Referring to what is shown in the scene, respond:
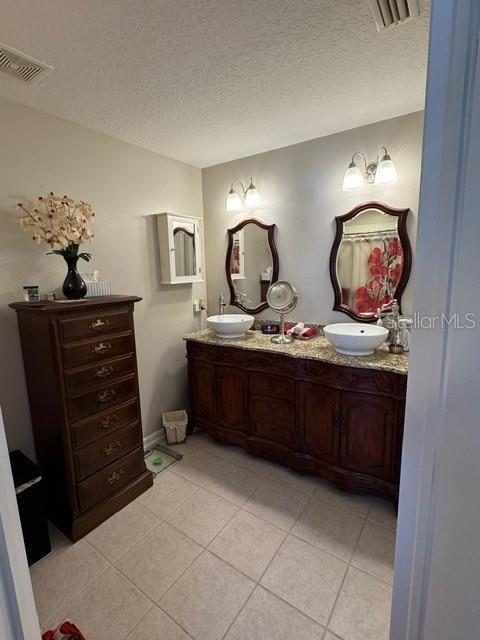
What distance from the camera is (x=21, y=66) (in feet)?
4.58

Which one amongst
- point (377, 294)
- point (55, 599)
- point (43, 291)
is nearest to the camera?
point (55, 599)

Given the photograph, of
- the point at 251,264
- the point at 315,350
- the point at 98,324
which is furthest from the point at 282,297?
the point at 98,324

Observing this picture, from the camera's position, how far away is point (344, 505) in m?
1.93

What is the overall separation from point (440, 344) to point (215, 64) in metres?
1.63

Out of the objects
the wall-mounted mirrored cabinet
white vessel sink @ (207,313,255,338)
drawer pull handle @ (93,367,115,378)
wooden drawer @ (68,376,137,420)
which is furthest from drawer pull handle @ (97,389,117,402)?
the wall-mounted mirrored cabinet

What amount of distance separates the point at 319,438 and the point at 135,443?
126 centimetres

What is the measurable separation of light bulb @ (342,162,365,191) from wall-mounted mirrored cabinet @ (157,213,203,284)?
1298 mm

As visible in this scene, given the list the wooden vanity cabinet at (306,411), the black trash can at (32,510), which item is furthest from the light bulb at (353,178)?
the black trash can at (32,510)

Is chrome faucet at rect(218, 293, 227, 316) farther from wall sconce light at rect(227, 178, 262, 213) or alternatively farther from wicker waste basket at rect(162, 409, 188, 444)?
wicker waste basket at rect(162, 409, 188, 444)

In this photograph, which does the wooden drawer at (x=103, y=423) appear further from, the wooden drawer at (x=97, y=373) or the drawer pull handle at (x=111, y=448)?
the wooden drawer at (x=97, y=373)

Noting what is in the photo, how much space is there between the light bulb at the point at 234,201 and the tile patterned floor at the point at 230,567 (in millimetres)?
2240

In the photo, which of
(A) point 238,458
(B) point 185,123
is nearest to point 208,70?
(B) point 185,123

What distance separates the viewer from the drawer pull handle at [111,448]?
1.86 meters

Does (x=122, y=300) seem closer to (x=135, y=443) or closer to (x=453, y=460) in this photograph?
(x=135, y=443)
